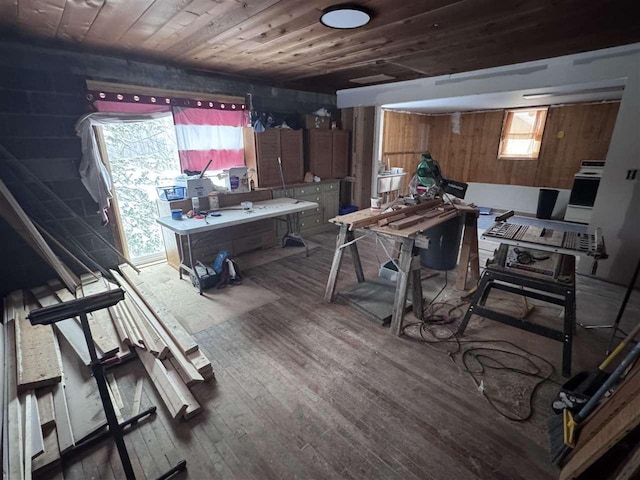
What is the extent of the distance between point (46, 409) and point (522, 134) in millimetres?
8263

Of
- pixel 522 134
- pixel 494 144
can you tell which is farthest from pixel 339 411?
pixel 522 134

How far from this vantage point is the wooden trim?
3.07 meters

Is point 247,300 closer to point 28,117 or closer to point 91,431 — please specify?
point 91,431

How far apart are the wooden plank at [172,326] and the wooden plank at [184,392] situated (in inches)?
5.2

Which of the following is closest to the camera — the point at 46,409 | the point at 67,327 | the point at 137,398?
the point at 46,409

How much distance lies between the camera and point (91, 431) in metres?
Result: 1.64

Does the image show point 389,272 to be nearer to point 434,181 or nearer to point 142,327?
point 434,181

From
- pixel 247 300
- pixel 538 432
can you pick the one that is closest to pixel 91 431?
pixel 247 300

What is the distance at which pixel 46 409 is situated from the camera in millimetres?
1650

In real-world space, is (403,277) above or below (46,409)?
above

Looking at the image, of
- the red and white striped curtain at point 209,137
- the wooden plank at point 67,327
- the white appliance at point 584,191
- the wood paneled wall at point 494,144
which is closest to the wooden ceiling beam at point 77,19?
the red and white striped curtain at point 209,137

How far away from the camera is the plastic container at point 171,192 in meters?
3.56

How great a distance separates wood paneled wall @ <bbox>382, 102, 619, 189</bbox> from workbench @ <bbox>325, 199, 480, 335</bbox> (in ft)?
13.2

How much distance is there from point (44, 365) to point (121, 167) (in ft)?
7.92
